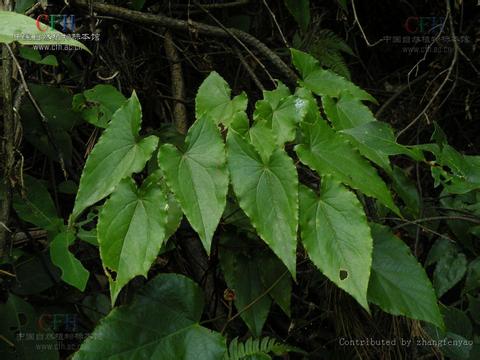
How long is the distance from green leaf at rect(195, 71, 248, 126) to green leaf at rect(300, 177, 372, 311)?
233 millimetres

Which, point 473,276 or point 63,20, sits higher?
point 63,20

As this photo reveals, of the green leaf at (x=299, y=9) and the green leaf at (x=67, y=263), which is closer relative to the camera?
the green leaf at (x=67, y=263)

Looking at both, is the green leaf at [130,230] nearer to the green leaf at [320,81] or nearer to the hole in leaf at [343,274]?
the hole in leaf at [343,274]

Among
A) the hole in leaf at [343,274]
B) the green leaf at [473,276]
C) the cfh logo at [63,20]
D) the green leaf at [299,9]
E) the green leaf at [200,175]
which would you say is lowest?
the green leaf at [473,276]

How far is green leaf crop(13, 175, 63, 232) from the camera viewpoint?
1016mm

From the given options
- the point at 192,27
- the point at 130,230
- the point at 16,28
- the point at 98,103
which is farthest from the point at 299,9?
the point at 16,28

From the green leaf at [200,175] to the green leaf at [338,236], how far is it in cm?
13

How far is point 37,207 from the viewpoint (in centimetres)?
104

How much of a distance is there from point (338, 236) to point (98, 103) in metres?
0.62

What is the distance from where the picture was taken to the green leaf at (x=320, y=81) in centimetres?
105

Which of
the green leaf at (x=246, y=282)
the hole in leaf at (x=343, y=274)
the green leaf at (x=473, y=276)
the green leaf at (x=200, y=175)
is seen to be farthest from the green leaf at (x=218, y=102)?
the green leaf at (x=473, y=276)

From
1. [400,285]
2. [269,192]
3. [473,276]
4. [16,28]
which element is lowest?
[473,276]

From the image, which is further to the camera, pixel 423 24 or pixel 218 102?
pixel 423 24

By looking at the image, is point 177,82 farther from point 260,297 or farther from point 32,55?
point 260,297
